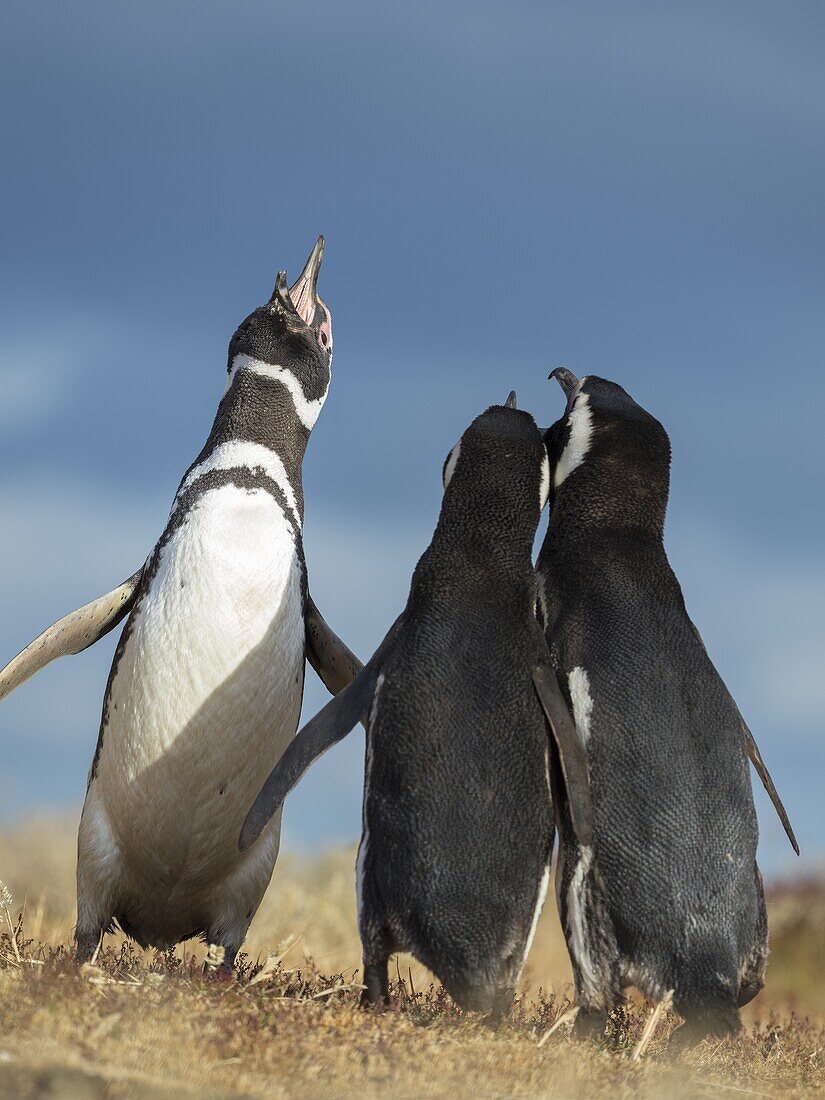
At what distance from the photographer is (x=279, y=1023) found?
3.23 m

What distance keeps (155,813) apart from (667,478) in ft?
7.86

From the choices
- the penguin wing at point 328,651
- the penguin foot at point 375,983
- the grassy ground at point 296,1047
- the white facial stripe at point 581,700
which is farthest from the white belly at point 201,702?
the white facial stripe at point 581,700

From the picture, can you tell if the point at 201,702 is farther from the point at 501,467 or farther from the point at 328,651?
the point at 501,467

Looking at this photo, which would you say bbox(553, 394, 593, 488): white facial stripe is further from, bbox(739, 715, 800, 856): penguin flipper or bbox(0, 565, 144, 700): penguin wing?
bbox(0, 565, 144, 700): penguin wing

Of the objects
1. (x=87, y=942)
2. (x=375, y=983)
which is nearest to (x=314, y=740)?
(x=375, y=983)

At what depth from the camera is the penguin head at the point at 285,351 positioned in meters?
5.63

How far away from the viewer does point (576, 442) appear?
4660mm

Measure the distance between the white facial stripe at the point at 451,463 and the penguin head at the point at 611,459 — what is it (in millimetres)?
396

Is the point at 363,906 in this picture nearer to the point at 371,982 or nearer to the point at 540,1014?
the point at 371,982

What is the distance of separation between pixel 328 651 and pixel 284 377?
1261 mm

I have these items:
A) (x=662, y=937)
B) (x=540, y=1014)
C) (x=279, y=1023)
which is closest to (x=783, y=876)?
(x=540, y=1014)

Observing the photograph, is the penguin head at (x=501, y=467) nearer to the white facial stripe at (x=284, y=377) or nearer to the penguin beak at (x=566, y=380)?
the penguin beak at (x=566, y=380)

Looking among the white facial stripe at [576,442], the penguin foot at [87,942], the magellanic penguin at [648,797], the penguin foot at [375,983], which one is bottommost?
the penguin foot at [87,942]

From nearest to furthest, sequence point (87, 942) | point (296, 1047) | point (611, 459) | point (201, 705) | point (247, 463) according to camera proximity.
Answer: point (296, 1047)
point (611, 459)
point (201, 705)
point (87, 942)
point (247, 463)
